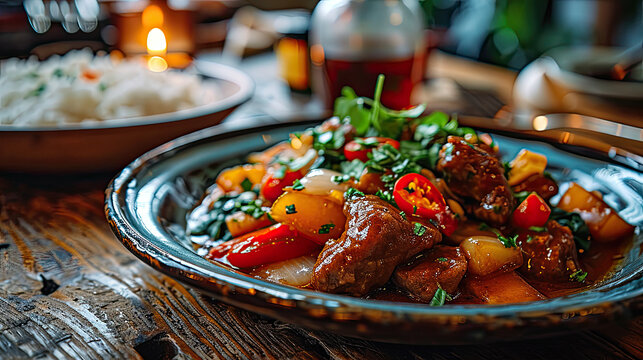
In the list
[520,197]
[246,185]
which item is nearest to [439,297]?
[520,197]

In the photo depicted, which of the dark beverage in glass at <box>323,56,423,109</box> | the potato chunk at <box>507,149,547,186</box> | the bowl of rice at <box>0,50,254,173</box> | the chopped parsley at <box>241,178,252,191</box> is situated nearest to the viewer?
the potato chunk at <box>507,149,547,186</box>

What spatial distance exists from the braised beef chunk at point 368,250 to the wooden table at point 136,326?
0.43 ft

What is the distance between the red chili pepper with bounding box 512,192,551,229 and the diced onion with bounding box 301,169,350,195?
1.51 feet

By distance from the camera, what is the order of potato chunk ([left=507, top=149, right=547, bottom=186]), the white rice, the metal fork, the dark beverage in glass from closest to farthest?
potato chunk ([left=507, top=149, right=547, bottom=186]) < the white rice < the dark beverage in glass < the metal fork

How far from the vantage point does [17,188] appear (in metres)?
2.05

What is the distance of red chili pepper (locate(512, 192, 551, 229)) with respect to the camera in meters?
1.42

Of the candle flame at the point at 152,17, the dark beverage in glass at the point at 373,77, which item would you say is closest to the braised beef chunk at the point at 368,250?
the dark beverage in glass at the point at 373,77

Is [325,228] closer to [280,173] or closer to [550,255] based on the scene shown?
[280,173]

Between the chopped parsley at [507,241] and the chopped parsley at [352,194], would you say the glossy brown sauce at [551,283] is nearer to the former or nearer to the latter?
the chopped parsley at [507,241]

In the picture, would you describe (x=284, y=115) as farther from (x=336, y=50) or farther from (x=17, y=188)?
(x=17, y=188)

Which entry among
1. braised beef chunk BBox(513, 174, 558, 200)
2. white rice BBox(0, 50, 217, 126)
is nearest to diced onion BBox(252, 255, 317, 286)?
braised beef chunk BBox(513, 174, 558, 200)

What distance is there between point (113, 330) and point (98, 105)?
57.4 inches

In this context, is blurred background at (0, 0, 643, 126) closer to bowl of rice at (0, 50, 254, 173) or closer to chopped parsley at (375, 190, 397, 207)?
bowl of rice at (0, 50, 254, 173)

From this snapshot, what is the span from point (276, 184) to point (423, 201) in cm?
43
